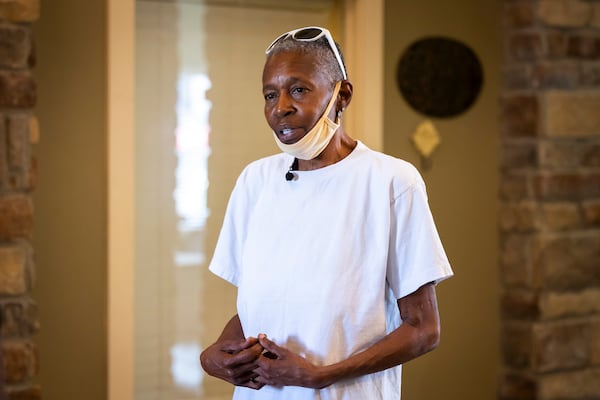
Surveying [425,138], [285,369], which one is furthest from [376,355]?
[425,138]

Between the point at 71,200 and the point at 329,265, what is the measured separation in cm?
160

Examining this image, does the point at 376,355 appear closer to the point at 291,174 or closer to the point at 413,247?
the point at 413,247

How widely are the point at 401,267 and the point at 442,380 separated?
2220 millimetres

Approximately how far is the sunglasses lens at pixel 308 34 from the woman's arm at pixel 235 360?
0.56 meters

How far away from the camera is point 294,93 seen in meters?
1.47

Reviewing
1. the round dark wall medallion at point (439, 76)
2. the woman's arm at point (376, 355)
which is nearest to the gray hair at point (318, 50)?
the woman's arm at point (376, 355)

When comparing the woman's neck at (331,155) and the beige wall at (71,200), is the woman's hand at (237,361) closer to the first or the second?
the woman's neck at (331,155)

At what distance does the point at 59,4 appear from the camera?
2754 millimetres

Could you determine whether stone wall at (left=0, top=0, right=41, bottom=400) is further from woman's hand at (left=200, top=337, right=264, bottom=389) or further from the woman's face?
the woman's face

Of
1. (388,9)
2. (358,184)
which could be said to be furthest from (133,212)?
(358,184)

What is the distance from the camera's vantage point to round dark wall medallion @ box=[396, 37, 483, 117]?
3400 millimetres

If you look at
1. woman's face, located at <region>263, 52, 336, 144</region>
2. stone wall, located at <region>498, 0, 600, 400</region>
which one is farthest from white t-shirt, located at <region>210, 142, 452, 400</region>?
stone wall, located at <region>498, 0, 600, 400</region>

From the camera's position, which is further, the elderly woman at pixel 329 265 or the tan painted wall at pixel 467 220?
the tan painted wall at pixel 467 220

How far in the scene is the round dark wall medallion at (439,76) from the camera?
11.2ft
